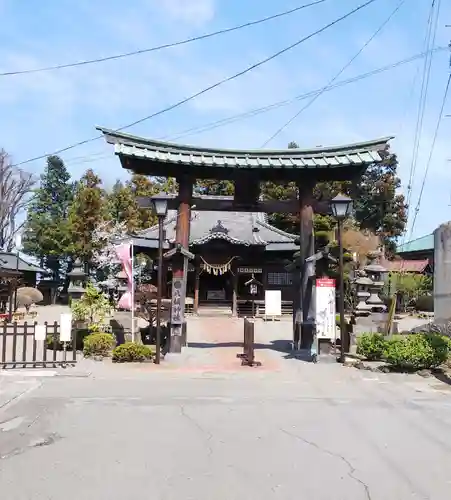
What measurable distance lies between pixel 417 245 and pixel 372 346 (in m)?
39.1

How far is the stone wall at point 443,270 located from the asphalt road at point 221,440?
3.47 meters

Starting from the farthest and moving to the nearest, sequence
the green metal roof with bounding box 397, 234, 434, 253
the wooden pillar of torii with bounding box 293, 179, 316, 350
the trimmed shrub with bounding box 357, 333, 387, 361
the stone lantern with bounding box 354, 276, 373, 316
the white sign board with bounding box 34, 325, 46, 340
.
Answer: the green metal roof with bounding box 397, 234, 434, 253
the stone lantern with bounding box 354, 276, 373, 316
the wooden pillar of torii with bounding box 293, 179, 316, 350
the trimmed shrub with bounding box 357, 333, 387, 361
the white sign board with bounding box 34, 325, 46, 340

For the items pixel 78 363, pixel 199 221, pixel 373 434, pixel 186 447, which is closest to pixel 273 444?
pixel 186 447

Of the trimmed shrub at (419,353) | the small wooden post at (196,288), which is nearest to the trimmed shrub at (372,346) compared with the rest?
the trimmed shrub at (419,353)

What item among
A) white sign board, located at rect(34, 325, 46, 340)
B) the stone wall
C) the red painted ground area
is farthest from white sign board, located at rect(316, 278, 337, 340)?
white sign board, located at rect(34, 325, 46, 340)

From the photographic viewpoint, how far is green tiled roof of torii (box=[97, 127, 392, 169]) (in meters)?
14.8

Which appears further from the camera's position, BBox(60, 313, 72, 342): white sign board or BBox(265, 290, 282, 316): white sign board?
BBox(265, 290, 282, 316): white sign board

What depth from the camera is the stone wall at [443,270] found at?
557 inches

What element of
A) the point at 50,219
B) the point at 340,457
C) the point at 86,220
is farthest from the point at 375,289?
the point at 50,219

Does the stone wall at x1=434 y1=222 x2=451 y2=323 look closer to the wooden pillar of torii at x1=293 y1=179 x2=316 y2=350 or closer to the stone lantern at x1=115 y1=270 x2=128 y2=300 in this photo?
the wooden pillar of torii at x1=293 y1=179 x2=316 y2=350

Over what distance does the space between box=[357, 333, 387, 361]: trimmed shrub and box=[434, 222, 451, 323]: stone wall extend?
6.34ft

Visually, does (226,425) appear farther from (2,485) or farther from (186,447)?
(2,485)

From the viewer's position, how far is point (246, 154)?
15680mm

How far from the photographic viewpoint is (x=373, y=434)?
24.1 feet
